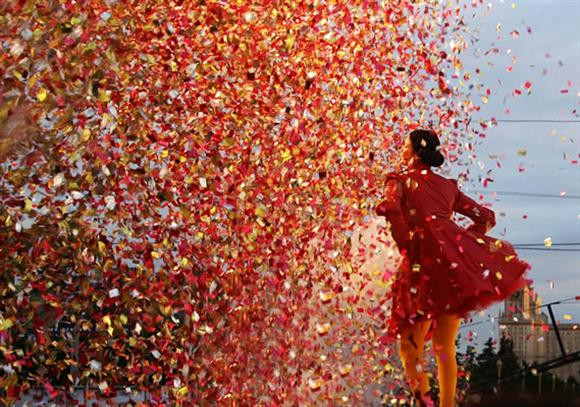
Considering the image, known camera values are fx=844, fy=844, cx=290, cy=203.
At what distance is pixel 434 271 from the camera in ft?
21.8

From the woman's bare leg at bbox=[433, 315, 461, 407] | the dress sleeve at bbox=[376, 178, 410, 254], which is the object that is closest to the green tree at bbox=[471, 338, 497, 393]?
the woman's bare leg at bbox=[433, 315, 461, 407]

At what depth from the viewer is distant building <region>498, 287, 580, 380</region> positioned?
24.1 feet

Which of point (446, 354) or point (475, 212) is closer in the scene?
point (446, 354)

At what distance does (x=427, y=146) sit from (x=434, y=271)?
1112mm

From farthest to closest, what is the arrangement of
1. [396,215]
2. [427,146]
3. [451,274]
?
[427,146], [396,215], [451,274]

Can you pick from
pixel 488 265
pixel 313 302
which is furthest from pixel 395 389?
pixel 488 265

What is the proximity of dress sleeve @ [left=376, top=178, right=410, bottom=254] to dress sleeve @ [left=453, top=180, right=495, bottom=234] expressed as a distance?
0.68 metres

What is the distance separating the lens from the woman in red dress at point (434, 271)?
656 centimetres

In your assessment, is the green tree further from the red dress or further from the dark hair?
the dark hair

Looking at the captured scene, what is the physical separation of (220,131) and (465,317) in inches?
95.2

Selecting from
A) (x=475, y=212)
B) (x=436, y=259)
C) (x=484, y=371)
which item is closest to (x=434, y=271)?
(x=436, y=259)

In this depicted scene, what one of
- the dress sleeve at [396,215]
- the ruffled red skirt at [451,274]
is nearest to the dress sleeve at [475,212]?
the ruffled red skirt at [451,274]

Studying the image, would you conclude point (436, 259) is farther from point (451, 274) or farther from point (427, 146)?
point (427, 146)

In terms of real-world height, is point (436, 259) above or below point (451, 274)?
above
